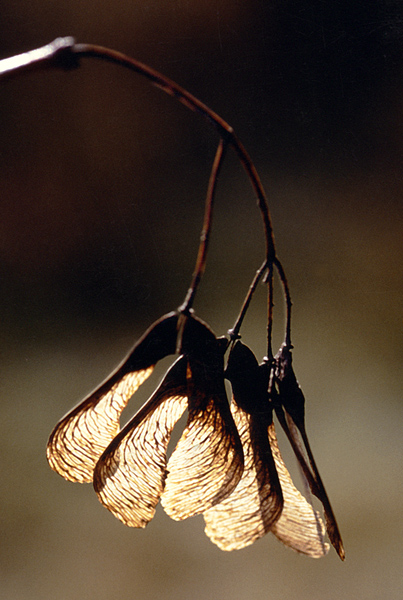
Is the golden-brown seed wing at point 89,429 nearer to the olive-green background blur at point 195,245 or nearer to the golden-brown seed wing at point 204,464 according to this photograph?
the golden-brown seed wing at point 204,464

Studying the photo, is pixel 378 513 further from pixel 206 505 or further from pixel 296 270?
pixel 206 505

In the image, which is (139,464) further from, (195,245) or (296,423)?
(195,245)

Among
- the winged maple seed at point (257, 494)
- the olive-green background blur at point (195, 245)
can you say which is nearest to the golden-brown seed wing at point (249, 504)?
the winged maple seed at point (257, 494)

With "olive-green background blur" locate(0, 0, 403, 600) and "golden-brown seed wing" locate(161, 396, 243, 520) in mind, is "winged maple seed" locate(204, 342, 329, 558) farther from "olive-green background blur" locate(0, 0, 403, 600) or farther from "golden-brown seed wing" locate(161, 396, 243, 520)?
"olive-green background blur" locate(0, 0, 403, 600)

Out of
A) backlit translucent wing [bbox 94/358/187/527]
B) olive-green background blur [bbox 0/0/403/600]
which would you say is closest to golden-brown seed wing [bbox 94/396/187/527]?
backlit translucent wing [bbox 94/358/187/527]

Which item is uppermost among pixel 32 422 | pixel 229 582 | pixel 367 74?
pixel 367 74

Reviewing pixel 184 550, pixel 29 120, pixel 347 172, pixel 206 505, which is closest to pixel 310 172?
pixel 347 172

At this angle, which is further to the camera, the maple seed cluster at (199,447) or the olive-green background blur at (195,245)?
the olive-green background blur at (195,245)
